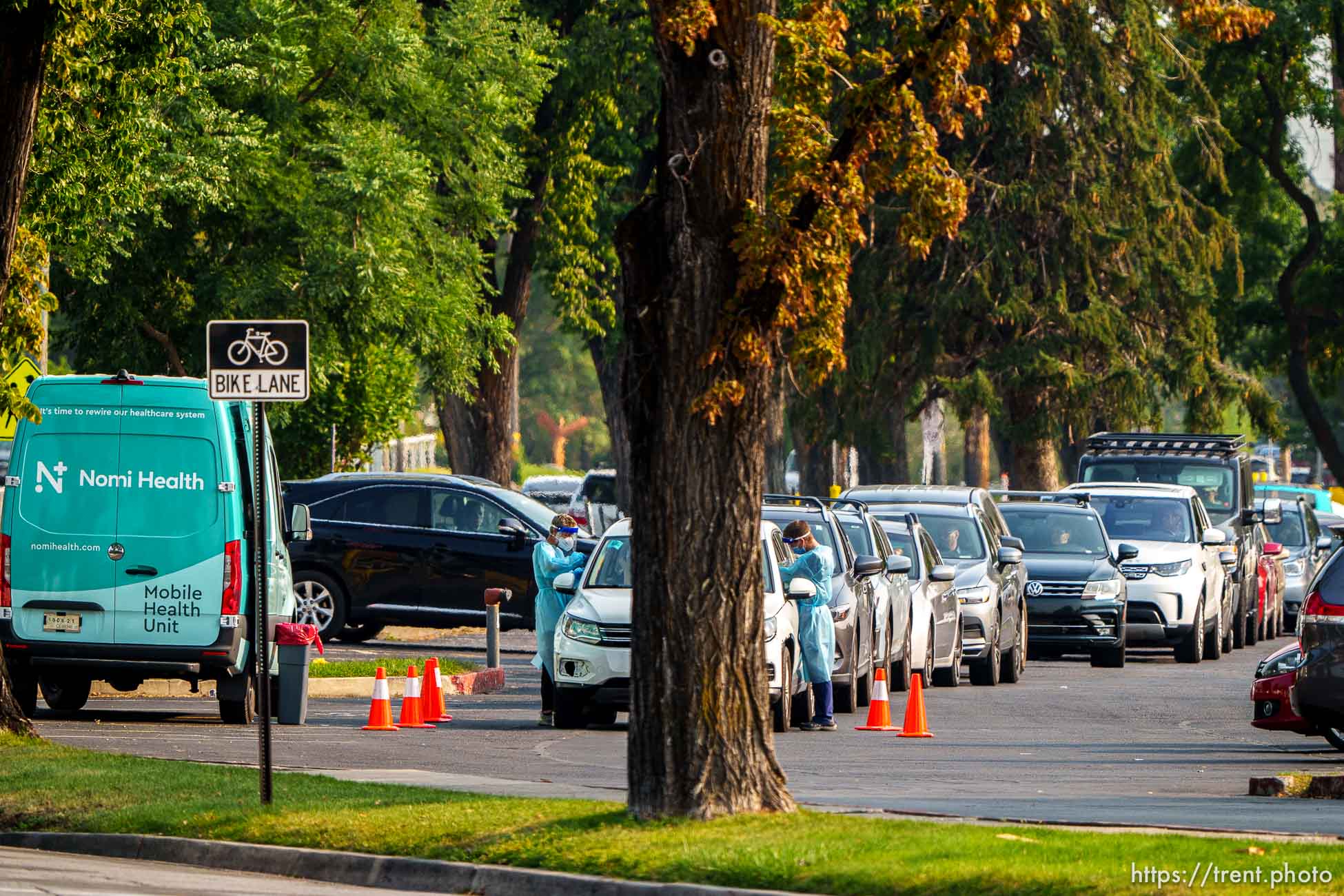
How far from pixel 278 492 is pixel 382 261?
11.5 metres

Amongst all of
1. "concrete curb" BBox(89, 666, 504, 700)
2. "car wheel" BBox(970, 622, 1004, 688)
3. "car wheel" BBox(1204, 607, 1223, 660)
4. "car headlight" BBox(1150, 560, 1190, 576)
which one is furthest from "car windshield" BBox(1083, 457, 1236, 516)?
"concrete curb" BBox(89, 666, 504, 700)

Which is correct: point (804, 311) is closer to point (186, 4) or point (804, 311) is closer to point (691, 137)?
point (691, 137)

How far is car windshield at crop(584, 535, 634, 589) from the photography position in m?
19.2

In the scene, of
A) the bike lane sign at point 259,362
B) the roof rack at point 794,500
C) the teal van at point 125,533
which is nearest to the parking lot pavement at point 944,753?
the teal van at point 125,533

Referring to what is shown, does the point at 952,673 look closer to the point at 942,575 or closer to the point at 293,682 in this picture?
the point at 942,575

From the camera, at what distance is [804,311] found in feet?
37.8

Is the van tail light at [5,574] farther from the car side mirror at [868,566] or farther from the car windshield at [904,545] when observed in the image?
the car windshield at [904,545]

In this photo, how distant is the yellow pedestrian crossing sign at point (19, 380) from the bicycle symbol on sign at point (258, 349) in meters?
6.84

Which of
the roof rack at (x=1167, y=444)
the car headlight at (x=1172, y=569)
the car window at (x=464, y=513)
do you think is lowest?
the car headlight at (x=1172, y=569)

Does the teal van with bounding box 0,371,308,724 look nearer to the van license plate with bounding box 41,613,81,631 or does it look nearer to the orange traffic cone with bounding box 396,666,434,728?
the van license plate with bounding box 41,613,81,631

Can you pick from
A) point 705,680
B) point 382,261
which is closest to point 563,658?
point 705,680

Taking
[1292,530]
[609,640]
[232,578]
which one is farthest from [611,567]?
[1292,530]

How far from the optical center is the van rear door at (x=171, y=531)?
18422mm

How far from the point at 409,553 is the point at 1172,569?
914 cm
